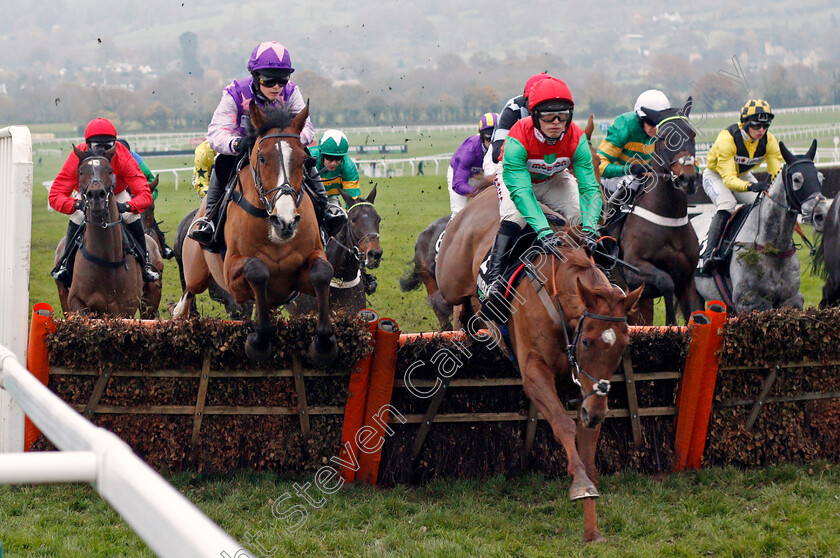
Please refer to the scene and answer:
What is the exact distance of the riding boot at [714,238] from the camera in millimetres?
7996

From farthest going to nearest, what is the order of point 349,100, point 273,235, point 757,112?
1. point 349,100
2. point 757,112
3. point 273,235

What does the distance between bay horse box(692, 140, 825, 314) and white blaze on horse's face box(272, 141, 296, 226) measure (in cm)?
418

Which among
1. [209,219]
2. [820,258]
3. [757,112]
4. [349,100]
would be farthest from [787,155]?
[349,100]

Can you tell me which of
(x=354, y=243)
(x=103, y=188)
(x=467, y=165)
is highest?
(x=467, y=165)

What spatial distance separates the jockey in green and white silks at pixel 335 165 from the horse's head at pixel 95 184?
1836 millimetres

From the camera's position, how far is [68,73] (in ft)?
307

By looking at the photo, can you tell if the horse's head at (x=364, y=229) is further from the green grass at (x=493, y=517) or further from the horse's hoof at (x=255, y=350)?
the green grass at (x=493, y=517)

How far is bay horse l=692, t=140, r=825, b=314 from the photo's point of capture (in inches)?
287

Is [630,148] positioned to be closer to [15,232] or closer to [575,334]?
[575,334]

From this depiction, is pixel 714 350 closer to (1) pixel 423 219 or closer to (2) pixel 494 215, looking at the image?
(2) pixel 494 215

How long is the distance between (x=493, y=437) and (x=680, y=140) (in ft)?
9.55

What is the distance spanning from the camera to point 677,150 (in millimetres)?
6789

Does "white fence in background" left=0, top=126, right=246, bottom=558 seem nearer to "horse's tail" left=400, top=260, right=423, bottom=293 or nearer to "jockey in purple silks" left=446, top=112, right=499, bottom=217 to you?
"jockey in purple silks" left=446, top=112, right=499, bottom=217

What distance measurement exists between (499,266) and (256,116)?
66.8 inches
